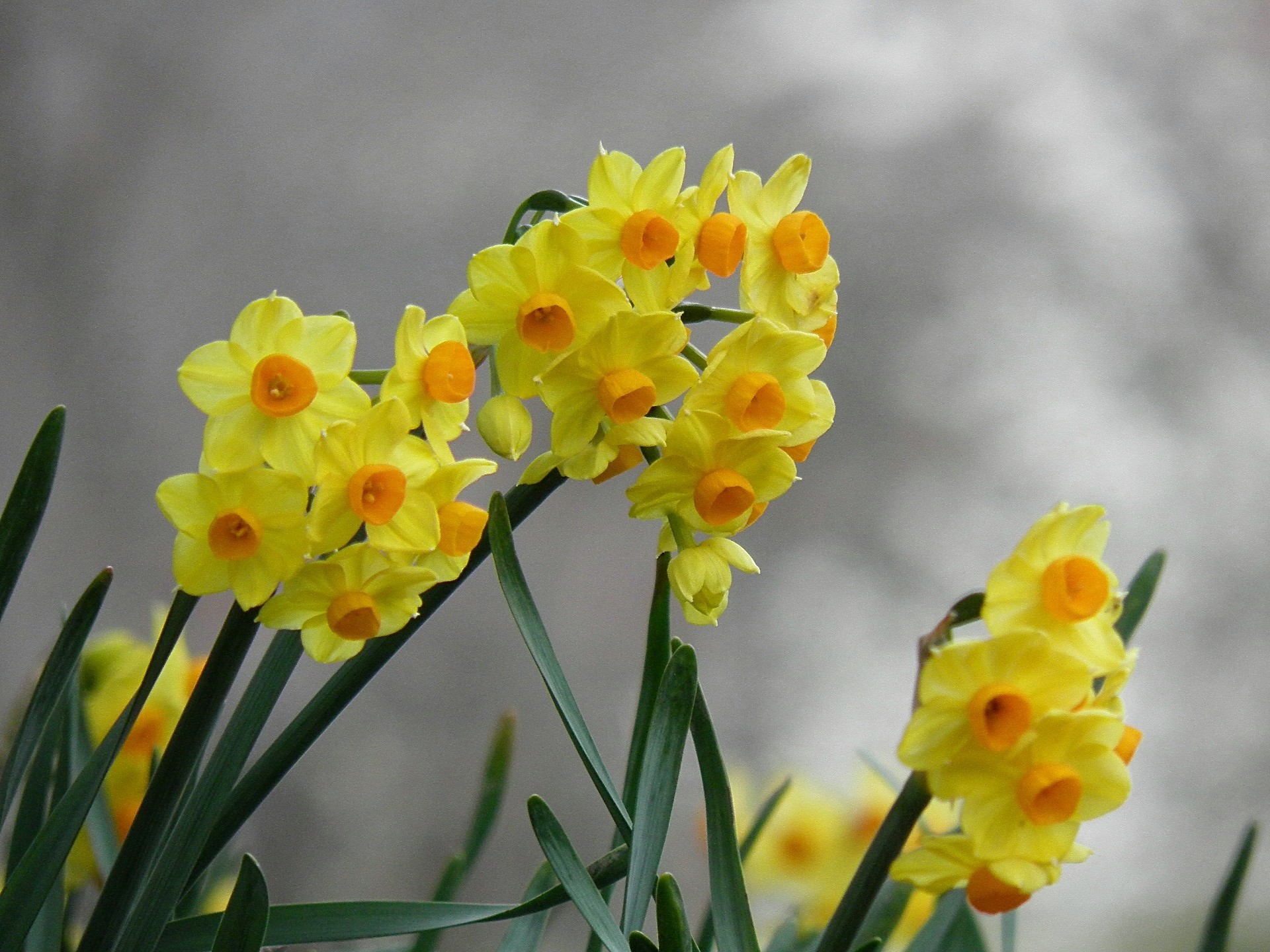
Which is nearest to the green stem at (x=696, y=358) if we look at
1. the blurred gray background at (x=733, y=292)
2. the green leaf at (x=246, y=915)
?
the green leaf at (x=246, y=915)

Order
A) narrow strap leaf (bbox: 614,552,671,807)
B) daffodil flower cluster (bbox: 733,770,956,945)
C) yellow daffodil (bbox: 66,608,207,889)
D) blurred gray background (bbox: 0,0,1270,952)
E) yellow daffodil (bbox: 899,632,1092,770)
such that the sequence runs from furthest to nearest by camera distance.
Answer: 1. blurred gray background (bbox: 0,0,1270,952)
2. daffodil flower cluster (bbox: 733,770,956,945)
3. yellow daffodil (bbox: 66,608,207,889)
4. narrow strap leaf (bbox: 614,552,671,807)
5. yellow daffodil (bbox: 899,632,1092,770)

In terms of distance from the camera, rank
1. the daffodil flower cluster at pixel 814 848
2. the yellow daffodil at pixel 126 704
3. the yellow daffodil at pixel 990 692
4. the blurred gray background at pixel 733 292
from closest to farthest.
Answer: the yellow daffodil at pixel 990 692 → the yellow daffodil at pixel 126 704 → the daffodil flower cluster at pixel 814 848 → the blurred gray background at pixel 733 292

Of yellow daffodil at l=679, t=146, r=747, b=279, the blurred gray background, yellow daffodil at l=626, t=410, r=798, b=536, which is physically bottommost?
yellow daffodil at l=626, t=410, r=798, b=536

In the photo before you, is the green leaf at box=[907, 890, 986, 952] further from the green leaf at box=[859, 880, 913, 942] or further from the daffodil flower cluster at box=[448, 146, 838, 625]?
the daffodil flower cluster at box=[448, 146, 838, 625]

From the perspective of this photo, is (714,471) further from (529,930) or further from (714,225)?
(529,930)

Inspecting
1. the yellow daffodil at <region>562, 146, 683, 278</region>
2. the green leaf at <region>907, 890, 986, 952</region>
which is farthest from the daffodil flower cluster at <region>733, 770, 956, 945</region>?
the yellow daffodil at <region>562, 146, 683, 278</region>

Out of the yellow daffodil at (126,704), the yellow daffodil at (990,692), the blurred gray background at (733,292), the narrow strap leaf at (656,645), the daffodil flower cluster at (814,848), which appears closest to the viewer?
the yellow daffodil at (990,692)

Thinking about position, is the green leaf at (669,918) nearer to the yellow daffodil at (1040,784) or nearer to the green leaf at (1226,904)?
the yellow daffodil at (1040,784)

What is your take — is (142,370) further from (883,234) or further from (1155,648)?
(1155,648)
